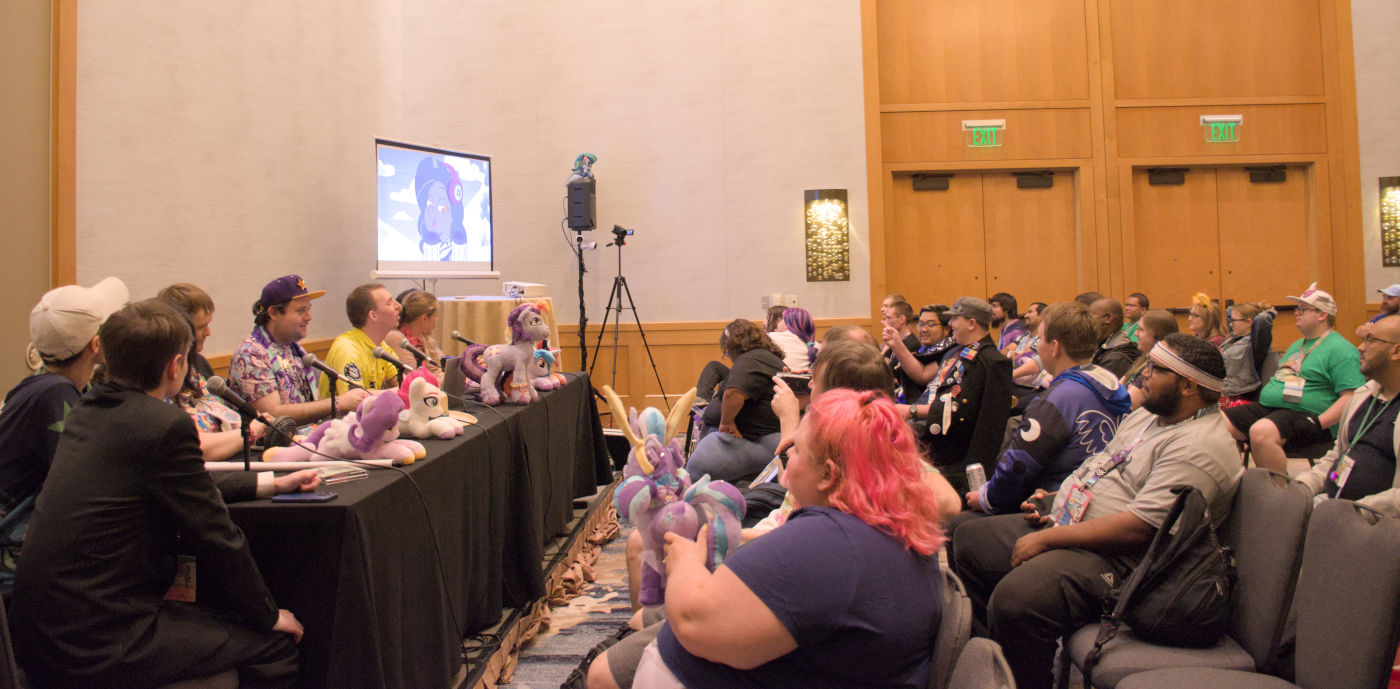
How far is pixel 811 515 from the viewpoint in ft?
4.80

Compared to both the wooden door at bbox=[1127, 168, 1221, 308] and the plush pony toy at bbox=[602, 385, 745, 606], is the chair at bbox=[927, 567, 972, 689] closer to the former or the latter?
the plush pony toy at bbox=[602, 385, 745, 606]

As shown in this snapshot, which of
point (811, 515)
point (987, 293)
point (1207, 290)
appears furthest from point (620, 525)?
point (1207, 290)

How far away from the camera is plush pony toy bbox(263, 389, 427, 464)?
222 cm

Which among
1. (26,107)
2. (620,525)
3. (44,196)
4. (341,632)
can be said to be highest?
(26,107)

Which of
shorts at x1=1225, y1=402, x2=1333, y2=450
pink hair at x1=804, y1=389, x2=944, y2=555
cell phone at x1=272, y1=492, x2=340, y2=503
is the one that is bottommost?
shorts at x1=1225, y1=402, x2=1333, y2=450

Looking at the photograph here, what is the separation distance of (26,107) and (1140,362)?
475cm

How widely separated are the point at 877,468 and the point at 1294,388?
387cm

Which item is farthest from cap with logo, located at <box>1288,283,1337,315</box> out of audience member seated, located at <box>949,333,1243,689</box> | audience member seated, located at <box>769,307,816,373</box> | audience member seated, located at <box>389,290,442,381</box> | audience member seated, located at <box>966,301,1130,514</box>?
audience member seated, located at <box>389,290,442,381</box>

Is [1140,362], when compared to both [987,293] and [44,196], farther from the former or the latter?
[44,196]

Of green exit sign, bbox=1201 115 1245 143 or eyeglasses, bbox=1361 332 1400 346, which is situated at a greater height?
green exit sign, bbox=1201 115 1245 143

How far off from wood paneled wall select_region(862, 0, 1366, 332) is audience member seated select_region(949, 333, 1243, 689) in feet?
18.4

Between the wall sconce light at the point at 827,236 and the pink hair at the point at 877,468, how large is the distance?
608 cm

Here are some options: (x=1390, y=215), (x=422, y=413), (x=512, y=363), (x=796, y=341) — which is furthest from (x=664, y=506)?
(x=1390, y=215)

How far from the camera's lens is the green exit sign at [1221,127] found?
7.93 meters
